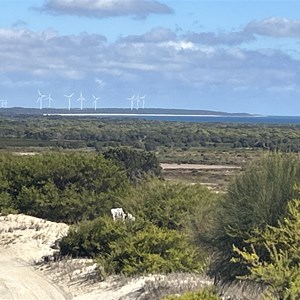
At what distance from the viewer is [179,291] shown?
15844 mm

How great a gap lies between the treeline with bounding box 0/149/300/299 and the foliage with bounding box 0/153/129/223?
37 mm

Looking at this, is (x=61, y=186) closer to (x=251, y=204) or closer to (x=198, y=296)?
(x=251, y=204)

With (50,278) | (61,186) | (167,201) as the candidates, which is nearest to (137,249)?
(50,278)

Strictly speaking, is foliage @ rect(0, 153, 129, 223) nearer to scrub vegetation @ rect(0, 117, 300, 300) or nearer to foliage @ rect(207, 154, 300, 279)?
scrub vegetation @ rect(0, 117, 300, 300)

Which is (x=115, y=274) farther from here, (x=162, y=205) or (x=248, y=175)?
(x=162, y=205)

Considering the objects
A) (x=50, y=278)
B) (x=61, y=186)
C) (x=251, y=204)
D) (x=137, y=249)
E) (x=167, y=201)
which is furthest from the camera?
(x=61, y=186)

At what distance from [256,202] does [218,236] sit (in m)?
1.08

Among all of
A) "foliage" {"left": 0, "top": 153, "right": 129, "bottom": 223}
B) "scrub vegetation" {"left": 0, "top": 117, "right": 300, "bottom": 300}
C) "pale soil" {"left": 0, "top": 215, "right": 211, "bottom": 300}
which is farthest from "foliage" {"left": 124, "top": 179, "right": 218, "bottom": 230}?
"foliage" {"left": 0, "top": 153, "right": 129, "bottom": 223}

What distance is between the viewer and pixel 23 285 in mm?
19625

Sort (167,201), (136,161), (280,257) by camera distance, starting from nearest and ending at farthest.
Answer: (280,257) < (167,201) < (136,161)

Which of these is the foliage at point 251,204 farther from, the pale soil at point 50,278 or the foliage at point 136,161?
the foliage at point 136,161

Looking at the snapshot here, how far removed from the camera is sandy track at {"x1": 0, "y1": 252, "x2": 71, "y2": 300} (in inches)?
727

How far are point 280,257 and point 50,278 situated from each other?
825 cm

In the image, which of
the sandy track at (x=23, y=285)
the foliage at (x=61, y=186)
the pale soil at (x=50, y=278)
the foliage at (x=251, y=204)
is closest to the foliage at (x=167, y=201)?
the pale soil at (x=50, y=278)
